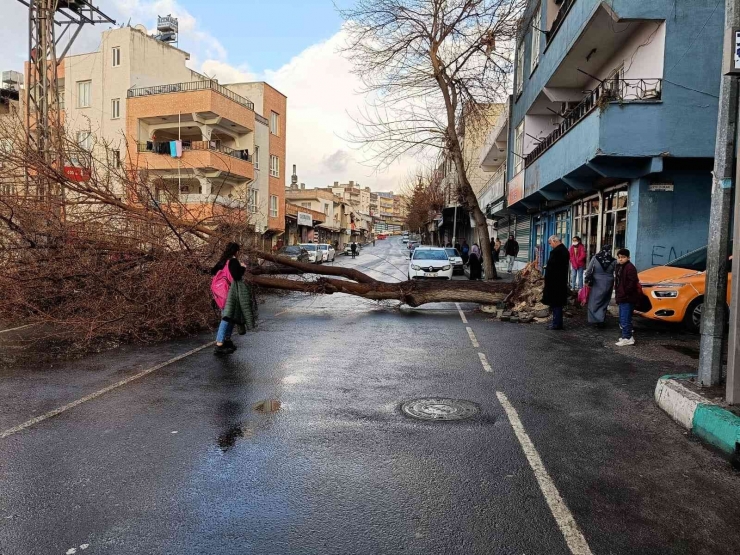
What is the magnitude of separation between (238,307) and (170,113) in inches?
1167

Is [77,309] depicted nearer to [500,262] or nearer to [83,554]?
[83,554]

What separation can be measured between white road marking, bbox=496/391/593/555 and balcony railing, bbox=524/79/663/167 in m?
9.84

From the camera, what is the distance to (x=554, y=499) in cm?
371

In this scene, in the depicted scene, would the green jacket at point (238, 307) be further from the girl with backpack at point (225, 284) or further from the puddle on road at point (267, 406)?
the puddle on road at point (267, 406)

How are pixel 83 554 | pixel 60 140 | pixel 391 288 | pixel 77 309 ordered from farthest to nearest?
pixel 391 288
pixel 60 140
pixel 77 309
pixel 83 554

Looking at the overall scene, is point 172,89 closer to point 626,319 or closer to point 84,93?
point 84,93

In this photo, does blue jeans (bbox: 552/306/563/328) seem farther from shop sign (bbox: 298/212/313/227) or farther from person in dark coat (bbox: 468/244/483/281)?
shop sign (bbox: 298/212/313/227)

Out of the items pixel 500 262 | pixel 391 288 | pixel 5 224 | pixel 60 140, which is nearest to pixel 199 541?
pixel 5 224

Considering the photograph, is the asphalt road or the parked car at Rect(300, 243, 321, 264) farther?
the parked car at Rect(300, 243, 321, 264)

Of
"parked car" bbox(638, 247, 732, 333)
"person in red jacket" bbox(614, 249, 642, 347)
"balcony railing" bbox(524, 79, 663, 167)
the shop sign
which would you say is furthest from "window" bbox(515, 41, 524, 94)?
the shop sign

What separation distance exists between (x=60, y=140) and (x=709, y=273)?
1018cm

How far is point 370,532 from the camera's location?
325 centimetres

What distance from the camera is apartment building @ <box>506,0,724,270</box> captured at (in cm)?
1210

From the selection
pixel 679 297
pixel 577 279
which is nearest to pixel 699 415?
pixel 679 297
